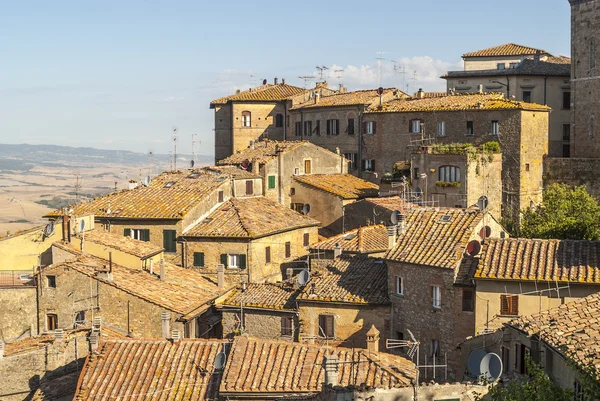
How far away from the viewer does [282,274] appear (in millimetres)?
45719

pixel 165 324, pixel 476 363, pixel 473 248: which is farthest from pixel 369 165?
pixel 476 363

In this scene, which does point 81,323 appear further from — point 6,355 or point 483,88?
point 483,88

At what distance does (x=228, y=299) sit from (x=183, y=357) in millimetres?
8962

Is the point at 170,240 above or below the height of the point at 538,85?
below

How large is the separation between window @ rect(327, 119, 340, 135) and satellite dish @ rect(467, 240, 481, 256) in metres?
30.0

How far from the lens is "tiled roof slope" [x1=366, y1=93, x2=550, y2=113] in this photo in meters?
50.0

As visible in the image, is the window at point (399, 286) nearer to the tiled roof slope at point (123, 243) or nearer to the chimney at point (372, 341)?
the chimney at point (372, 341)

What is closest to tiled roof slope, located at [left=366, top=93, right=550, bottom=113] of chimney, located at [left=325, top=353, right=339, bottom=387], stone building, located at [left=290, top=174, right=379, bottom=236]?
stone building, located at [left=290, top=174, right=379, bottom=236]

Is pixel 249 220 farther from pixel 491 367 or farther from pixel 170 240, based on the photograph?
pixel 491 367

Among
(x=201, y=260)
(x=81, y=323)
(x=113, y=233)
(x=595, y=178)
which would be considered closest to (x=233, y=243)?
(x=201, y=260)

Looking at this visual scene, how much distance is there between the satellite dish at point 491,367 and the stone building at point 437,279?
6715mm

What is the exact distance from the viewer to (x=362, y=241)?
39031 mm

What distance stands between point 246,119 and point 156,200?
70.2 ft

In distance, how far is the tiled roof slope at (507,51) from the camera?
222 ft
